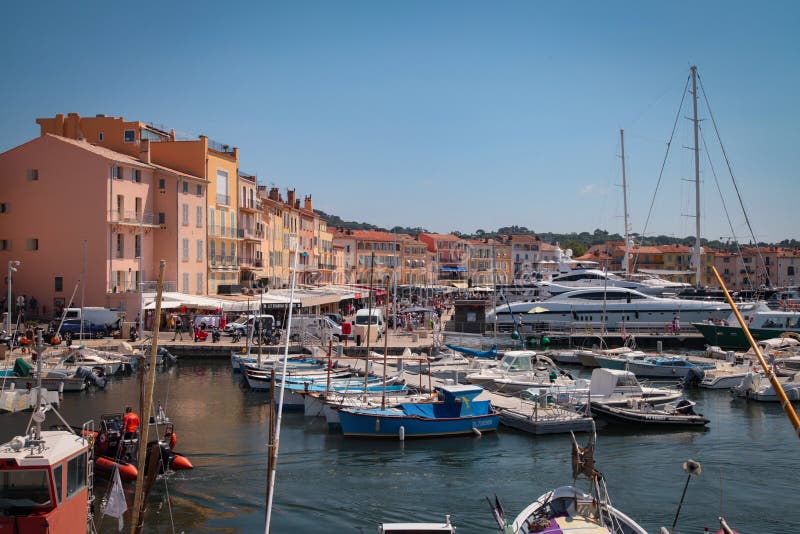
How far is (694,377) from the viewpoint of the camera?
40.5 metres

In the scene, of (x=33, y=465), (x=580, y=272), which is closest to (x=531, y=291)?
(x=580, y=272)

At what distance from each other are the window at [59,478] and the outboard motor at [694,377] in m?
34.2

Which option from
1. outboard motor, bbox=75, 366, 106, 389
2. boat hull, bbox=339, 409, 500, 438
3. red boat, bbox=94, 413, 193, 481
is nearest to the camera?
red boat, bbox=94, 413, 193, 481

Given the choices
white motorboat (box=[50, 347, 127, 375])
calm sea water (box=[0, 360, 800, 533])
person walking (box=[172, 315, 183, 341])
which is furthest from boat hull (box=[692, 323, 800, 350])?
white motorboat (box=[50, 347, 127, 375])

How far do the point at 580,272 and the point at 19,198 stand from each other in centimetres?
4639

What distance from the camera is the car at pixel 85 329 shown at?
4772 centimetres

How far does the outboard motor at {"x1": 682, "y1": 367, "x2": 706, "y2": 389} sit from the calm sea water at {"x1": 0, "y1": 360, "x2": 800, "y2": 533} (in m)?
7.33

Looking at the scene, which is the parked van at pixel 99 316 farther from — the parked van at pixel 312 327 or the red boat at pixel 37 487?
the red boat at pixel 37 487

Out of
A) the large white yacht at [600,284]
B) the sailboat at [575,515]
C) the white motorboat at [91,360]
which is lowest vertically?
the sailboat at [575,515]

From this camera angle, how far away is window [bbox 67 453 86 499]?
1305 cm

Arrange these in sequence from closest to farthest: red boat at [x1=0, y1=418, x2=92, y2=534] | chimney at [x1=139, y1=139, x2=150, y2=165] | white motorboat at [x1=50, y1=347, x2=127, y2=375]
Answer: red boat at [x1=0, y1=418, x2=92, y2=534], white motorboat at [x1=50, y1=347, x2=127, y2=375], chimney at [x1=139, y1=139, x2=150, y2=165]

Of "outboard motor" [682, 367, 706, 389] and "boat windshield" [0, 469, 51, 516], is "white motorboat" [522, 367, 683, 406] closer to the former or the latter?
"outboard motor" [682, 367, 706, 389]

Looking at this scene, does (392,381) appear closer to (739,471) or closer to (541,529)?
(739,471)

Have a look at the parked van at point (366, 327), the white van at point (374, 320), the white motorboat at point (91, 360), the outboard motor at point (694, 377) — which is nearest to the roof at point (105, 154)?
the white motorboat at point (91, 360)
